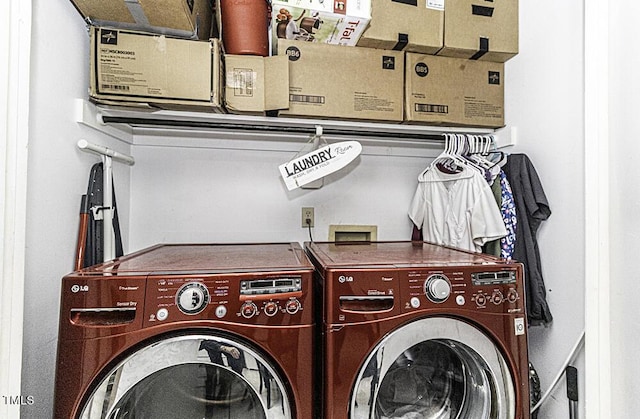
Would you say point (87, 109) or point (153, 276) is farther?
point (87, 109)

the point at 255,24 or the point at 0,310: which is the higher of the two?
the point at 255,24

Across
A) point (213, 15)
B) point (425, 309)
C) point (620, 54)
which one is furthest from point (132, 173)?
point (620, 54)

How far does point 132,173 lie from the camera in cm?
173

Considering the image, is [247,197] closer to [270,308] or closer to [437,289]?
[270,308]

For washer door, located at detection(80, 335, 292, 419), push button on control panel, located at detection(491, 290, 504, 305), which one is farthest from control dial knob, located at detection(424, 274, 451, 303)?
washer door, located at detection(80, 335, 292, 419)

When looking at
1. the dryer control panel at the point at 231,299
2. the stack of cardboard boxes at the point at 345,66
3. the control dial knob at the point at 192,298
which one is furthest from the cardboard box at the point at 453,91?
the control dial knob at the point at 192,298

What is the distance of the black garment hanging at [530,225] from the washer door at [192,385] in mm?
1047

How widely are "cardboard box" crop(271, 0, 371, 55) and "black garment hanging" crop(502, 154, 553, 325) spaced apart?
88 centimetres

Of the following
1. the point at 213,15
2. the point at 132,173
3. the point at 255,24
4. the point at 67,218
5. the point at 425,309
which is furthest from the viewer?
the point at 132,173

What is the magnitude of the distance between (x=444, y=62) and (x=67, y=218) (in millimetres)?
1594

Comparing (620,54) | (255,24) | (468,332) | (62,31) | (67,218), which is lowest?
(468,332)

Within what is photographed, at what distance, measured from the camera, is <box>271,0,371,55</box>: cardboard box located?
1.31 meters

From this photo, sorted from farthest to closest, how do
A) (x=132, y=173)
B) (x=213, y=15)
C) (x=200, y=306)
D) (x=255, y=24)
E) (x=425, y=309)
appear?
(x=132, y=173)
(x=213, y=15)
(x=255, y=24)
(x=425, y=309)
(x=200, y=306)

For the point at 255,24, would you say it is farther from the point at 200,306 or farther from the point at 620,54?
the point at 620,54
